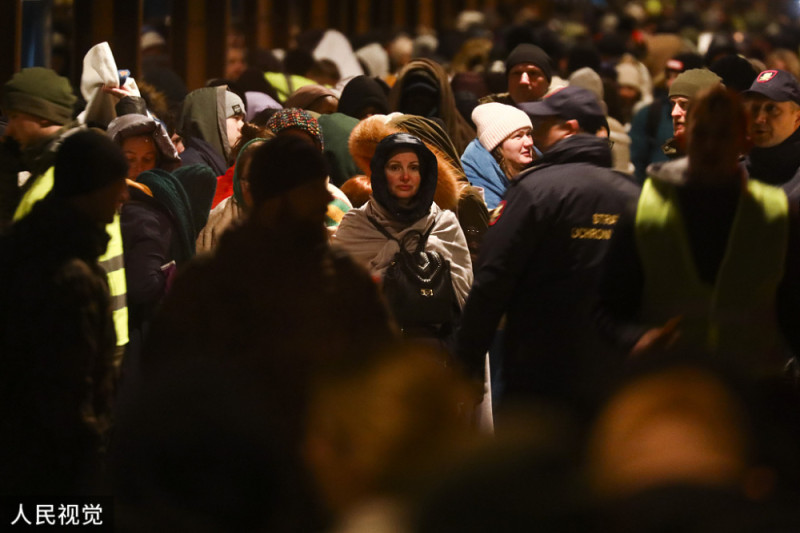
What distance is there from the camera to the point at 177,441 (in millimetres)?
2186

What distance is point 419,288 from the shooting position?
5.81 meters

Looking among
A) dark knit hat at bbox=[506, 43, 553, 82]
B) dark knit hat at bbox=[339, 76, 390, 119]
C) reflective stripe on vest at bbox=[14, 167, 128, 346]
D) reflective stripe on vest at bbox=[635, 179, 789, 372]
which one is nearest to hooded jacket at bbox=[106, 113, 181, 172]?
reflective stripe on vest at bbox=[14, 167, 128, 346]

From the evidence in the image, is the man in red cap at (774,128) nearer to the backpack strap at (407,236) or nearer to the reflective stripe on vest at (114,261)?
the backpack strap at (407,236)

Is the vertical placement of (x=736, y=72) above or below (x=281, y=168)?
below

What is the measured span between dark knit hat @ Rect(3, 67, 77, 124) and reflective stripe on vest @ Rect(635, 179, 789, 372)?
2.55m

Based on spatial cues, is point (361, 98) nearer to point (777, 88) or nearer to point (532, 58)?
point (532, 58)

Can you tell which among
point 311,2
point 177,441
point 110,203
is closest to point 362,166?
point 110,203

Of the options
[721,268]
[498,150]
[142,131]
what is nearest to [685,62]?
[498,150]

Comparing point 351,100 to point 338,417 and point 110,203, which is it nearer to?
point 110,203

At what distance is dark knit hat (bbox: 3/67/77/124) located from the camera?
550 cm

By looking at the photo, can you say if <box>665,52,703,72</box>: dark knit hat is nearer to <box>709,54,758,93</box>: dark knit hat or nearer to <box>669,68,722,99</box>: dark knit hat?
<box>709,54,758,93</box>: dark knit hat

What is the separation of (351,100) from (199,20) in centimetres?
720

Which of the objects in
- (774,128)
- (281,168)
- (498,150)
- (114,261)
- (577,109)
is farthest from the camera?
(498,150)

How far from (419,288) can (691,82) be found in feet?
9.53
